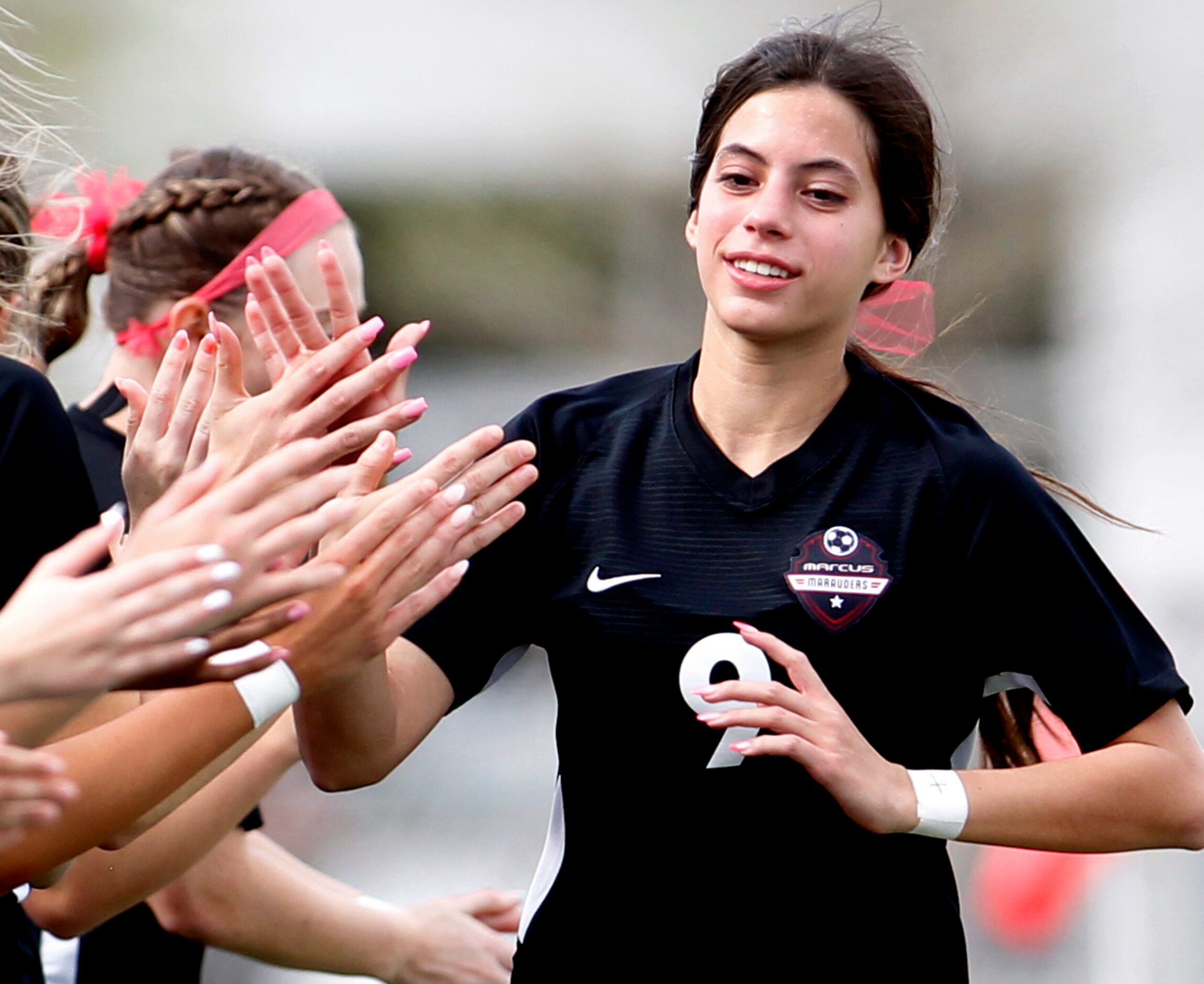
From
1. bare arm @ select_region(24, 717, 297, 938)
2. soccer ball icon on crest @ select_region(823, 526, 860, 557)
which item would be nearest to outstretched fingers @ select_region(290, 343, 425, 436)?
soccer ball icon on crest @ select_region(823, 526, 860, 557)

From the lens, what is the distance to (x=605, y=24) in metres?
→ 13.5

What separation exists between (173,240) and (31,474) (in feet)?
4.65

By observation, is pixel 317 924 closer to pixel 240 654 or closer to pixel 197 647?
pixel 240 654

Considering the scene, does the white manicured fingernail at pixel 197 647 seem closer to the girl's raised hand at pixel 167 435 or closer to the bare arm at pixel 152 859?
the girl's raised hand at pixel 167 435

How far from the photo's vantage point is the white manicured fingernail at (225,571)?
5.35 feet

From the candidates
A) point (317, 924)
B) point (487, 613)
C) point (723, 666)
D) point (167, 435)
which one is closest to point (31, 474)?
point (167, 435)

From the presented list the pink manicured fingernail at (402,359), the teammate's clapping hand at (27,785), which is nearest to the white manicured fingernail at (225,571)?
the teammate's clapping hand at (27,785)

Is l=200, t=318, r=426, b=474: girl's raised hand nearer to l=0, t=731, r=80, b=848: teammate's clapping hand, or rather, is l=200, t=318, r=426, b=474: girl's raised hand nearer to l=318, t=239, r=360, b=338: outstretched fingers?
l=318, t=239, r=360, b=338: outstretched fingers

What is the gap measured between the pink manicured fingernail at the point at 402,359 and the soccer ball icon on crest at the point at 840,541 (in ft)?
2.07

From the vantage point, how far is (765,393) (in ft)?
8.16

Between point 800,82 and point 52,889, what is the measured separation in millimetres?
1647

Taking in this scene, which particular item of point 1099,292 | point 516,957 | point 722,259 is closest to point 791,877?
point 516,957

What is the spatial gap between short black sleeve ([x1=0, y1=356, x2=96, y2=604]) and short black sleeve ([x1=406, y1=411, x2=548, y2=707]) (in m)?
0.59

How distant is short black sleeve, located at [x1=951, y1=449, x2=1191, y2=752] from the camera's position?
7.61ft
